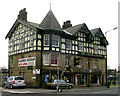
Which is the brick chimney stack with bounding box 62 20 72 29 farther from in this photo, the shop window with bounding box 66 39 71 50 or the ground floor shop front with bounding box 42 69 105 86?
the ground floor shop front with bounding box 42 69 105 86

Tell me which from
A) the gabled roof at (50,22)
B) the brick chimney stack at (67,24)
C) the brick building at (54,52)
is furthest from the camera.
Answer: the brick chimney stack at (67,24)

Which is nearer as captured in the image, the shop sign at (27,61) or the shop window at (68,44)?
the shop sign at (27,61)

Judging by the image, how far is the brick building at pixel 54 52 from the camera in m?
29.3

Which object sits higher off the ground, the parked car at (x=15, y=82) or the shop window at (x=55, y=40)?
the shop window at (x=55, y=40)

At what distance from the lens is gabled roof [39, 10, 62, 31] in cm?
3054

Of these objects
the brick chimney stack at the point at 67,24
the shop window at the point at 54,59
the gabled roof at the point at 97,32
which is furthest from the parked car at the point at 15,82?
the gabled roof at the point at 97,32

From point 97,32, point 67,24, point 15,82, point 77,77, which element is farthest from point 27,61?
point 97,32

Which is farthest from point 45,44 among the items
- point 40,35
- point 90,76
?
point 90,76

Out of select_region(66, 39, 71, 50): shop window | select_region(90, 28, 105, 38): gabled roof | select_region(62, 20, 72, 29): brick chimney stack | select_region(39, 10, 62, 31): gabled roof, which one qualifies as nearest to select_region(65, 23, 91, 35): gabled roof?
select_region(66, 39, 71, 50): shop window

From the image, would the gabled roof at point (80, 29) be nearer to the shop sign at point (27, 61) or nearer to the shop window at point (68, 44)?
the shop window at point (68, 44)

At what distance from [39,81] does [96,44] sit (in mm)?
15123

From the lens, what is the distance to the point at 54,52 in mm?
29922

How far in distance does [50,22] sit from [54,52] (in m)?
4.84

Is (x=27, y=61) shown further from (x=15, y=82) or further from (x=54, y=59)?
(x=15, y=82)
